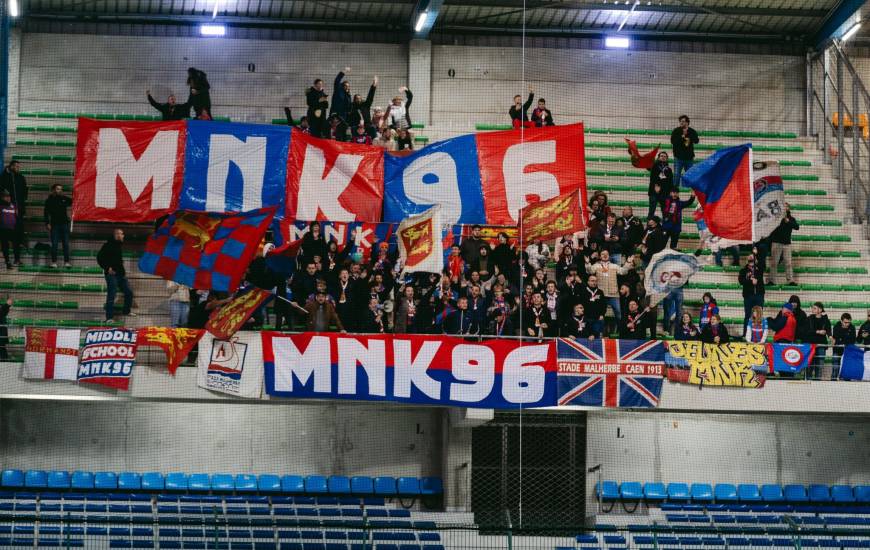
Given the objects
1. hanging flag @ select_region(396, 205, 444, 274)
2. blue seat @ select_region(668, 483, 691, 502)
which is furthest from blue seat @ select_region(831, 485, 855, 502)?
hanging flag @ select_region(396, 205, 444, 274)

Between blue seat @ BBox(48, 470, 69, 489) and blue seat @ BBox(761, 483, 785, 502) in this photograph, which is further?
blue seat @ BBox(761, 483, 785, 502)

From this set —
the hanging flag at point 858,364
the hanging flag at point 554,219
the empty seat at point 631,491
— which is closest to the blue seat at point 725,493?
the empty seat at point 631,491

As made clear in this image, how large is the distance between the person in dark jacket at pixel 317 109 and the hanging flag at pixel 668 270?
7.37 meters

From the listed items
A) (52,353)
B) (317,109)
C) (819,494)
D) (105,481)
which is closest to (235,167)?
(317,109)

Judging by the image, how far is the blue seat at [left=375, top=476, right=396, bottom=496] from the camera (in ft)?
89.5

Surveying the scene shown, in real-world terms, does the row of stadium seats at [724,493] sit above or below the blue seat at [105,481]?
below

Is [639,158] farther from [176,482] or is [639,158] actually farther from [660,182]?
[176,482]

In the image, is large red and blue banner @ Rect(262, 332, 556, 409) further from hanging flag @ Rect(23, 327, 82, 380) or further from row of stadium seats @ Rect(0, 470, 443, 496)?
row of stadium seats @ Rect(0, 470, 443, 496)

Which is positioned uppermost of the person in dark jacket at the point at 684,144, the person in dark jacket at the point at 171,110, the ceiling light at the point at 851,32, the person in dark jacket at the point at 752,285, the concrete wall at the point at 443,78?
the ceiling light at the point at 851,32

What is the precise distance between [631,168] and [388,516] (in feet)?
35.8

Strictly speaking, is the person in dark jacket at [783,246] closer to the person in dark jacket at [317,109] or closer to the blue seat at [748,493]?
the blue seat at [748,493]

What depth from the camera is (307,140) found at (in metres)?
25.3

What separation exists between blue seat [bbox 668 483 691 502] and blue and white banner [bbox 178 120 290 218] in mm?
9994

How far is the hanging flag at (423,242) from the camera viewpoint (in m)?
21.4
